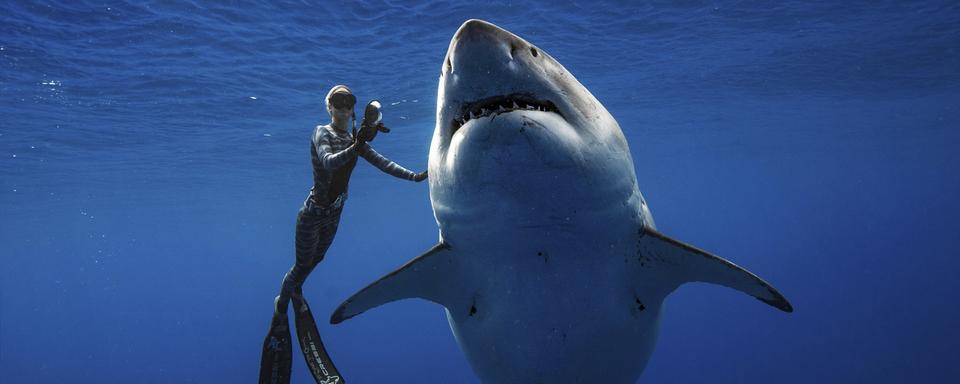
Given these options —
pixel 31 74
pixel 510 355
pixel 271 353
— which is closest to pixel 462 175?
pixel 510 355

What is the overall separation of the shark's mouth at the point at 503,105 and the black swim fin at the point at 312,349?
14.9 ft

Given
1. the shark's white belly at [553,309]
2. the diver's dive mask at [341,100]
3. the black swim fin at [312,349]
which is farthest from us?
the black swim fin at [312,349]

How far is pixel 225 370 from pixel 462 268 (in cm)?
4444

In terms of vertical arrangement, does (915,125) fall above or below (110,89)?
below

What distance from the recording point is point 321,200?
214 inches

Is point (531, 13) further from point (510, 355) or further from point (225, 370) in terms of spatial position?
point (225, 370)

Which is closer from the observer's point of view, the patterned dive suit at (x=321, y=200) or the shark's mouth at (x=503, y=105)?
the shark's mouth at (x=503, y=105)

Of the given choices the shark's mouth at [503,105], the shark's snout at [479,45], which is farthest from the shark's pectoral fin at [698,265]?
the shark's snout at [479,45]

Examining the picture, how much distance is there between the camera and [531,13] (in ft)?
41.8

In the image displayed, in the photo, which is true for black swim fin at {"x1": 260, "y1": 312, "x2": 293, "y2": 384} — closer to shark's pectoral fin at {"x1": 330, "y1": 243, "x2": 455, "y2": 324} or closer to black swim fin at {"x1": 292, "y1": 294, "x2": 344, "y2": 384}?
black swim fin at {"x1": 292, "y1": 294, "x2": 344, "y2": 384}

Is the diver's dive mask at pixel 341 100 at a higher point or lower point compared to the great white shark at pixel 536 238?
higher

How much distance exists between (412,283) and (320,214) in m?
2.33

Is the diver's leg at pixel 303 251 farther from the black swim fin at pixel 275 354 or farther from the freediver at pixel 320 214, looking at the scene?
the black swim fin at pixel 275 354

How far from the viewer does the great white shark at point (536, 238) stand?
218cm
